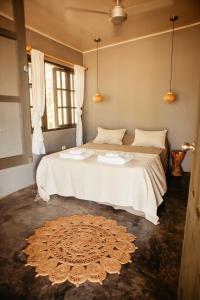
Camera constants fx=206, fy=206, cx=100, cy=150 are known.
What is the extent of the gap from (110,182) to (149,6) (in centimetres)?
240

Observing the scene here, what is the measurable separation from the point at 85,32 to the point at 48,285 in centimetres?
378

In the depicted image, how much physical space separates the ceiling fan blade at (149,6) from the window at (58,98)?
6.07 ft

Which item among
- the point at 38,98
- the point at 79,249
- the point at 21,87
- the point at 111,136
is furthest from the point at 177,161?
the point at 21,87

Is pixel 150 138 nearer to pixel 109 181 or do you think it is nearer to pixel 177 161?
pixel 177 161

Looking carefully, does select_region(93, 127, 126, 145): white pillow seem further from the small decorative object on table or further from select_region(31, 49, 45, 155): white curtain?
select_region(31, 49, 45, 155): white curtain

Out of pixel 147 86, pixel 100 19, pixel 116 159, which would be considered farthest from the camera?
pixel 147 86

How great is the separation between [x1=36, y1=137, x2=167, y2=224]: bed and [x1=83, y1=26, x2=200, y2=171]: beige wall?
1.45m

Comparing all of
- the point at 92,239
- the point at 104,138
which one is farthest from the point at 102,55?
the point at 92,239

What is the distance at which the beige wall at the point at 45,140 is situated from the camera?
10.6 ft

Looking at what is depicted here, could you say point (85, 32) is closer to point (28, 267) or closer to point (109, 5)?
point (109, 5)

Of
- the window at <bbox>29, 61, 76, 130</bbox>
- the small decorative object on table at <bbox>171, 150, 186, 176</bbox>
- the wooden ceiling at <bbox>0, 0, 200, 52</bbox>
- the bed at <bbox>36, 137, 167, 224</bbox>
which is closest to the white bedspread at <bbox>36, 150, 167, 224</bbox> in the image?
the bed at <bbox>36, 137, 167, 224</bbox>

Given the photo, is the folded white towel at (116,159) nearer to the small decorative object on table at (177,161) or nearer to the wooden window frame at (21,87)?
the wooden window frame at (21,87)

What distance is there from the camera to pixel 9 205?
284 centimetres

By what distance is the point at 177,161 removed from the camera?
3852 mm
